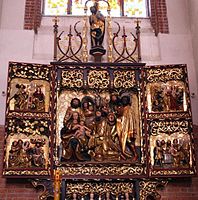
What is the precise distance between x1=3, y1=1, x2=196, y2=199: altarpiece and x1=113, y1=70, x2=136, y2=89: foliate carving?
2cm

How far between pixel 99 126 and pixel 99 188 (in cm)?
111

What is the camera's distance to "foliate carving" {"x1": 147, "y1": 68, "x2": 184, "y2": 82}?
28.2ft

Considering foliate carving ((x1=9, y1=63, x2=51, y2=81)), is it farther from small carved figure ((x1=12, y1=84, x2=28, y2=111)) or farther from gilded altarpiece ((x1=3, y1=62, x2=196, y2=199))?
small carved figure ((x1=12, y1=84, x2=28, y2=111))

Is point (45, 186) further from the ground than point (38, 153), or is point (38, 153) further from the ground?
point (38, 153)

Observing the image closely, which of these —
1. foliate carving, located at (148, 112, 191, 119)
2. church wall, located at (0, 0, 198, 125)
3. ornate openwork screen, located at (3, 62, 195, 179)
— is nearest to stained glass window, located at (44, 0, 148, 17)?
church wall, located at (0, 0, 198, 125)

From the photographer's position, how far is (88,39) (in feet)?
31.1

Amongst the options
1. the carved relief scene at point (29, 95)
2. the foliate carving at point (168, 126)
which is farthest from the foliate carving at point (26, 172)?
the foliate carving at point (168, 126)

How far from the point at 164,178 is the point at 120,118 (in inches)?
52.4

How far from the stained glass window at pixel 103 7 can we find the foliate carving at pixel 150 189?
13.1ft

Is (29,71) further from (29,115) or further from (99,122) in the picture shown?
(99,122)

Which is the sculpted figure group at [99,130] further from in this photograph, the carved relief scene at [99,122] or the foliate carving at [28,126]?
the foliate carving at [28,126]

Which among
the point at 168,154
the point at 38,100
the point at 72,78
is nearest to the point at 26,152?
the point at 38,100

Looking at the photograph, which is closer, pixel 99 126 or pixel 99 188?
pixel 99 188

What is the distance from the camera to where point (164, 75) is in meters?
8.61
